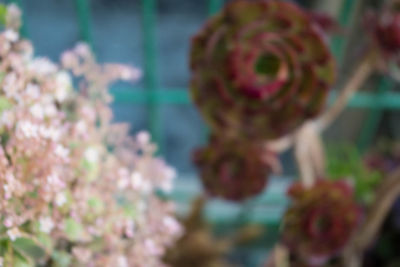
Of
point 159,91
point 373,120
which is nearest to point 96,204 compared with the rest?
point 159,91

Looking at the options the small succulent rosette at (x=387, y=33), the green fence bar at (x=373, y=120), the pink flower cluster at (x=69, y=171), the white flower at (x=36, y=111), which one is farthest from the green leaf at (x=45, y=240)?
the green fence bar at (x=373, y=120)

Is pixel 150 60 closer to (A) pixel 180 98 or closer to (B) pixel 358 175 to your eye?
(A) pixel 180 98

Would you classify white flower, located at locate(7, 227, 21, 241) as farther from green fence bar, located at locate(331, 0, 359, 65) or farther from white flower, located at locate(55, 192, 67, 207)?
green fence bar, located at locate(331, 0, 359, 65)

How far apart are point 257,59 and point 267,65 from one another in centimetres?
1

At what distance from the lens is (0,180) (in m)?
0.34

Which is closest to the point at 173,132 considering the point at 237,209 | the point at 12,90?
the point at 237,209

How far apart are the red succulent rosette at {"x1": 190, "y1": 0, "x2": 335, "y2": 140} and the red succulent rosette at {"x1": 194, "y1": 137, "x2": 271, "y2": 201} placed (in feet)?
0.39

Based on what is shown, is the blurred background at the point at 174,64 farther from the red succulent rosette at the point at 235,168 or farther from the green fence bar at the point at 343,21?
the red succulent rosette at the point at 235,168

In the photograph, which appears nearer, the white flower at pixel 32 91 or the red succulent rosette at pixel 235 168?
the white flower at pixel 32 91

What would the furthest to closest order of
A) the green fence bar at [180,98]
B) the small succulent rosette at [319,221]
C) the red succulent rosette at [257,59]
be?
the green fence bar at [180,98] < the small succulent rosette at [319,221] < the red succulent rosette at [257,59]

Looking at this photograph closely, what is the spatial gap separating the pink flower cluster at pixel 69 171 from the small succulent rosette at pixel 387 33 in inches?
11.6

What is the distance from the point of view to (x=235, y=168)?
1.93ft

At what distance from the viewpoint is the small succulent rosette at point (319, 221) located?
557 millimetres

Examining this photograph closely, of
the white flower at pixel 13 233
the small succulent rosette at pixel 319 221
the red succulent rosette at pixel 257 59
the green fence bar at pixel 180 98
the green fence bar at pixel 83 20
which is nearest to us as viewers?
the white flower at pixel 13 233
